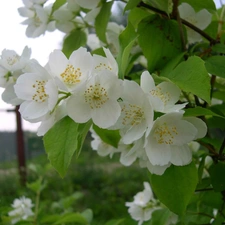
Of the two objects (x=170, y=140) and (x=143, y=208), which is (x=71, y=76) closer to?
(x=170, y=140)

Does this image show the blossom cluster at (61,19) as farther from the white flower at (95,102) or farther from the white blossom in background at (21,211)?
the white blossom in background at (21,211)

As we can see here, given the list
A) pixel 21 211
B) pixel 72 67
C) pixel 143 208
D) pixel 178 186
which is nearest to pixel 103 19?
pixel 72 67

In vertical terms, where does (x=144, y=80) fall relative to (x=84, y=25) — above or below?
above

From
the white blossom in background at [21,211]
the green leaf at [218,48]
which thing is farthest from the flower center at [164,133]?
the white blossom in background at [21,211]

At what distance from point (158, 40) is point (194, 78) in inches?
8.0

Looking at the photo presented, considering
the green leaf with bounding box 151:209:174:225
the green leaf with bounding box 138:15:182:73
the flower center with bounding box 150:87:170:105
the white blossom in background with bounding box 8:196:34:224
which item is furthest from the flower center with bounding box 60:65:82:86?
the white blossom in background with bounding box 8:196:34:224

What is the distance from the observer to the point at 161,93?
55cm

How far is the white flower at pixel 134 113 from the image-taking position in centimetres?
52

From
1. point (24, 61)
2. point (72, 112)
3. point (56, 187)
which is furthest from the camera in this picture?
point (56, 187)

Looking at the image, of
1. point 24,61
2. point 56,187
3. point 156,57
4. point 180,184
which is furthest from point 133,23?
point 56,187

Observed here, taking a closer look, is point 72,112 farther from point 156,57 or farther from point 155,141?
point 156,57

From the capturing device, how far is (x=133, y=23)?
0.78m

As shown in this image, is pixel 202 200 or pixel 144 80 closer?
pixel 144 80

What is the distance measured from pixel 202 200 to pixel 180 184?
11.5 inches
